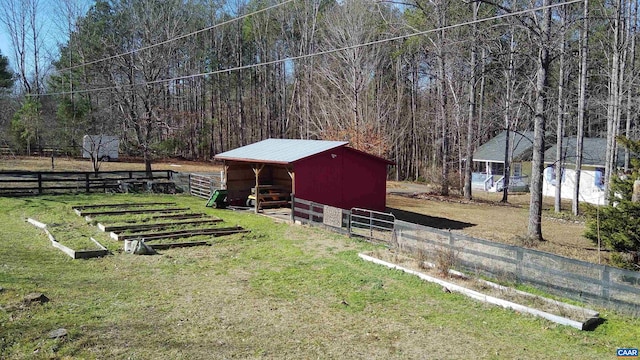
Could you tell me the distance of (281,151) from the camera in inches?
781

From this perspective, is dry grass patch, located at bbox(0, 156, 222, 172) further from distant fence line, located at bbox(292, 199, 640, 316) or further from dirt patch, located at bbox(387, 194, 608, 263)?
distant fence line, located at bbox(292, 199, 640, 316)

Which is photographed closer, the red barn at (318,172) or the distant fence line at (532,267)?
the distant fence line at (532,267)

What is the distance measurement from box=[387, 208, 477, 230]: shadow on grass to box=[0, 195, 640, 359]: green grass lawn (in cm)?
810

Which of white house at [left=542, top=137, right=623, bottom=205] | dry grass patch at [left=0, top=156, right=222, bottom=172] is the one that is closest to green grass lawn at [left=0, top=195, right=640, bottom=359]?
dry grass patch at [left=0, top=156, right=222, bottom=172]

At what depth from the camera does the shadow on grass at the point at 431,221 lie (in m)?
19.1

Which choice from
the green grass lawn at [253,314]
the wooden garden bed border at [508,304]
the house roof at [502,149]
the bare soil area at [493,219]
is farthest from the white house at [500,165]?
the green grass lawn at [253,314]

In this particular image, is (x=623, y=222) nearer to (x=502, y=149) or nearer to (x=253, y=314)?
(x=253, y=314)

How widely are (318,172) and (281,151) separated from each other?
87.0 inches

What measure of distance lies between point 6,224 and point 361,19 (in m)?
25.6

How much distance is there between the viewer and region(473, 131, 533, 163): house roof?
37297mm

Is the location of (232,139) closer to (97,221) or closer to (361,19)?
(361,19)

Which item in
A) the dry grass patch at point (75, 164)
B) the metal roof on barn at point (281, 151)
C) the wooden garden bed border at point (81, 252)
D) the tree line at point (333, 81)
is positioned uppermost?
the tree line at point (333, 81)

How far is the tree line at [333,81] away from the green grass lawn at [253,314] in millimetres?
8916

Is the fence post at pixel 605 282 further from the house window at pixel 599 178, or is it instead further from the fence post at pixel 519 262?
the house window at pixel 599 178
